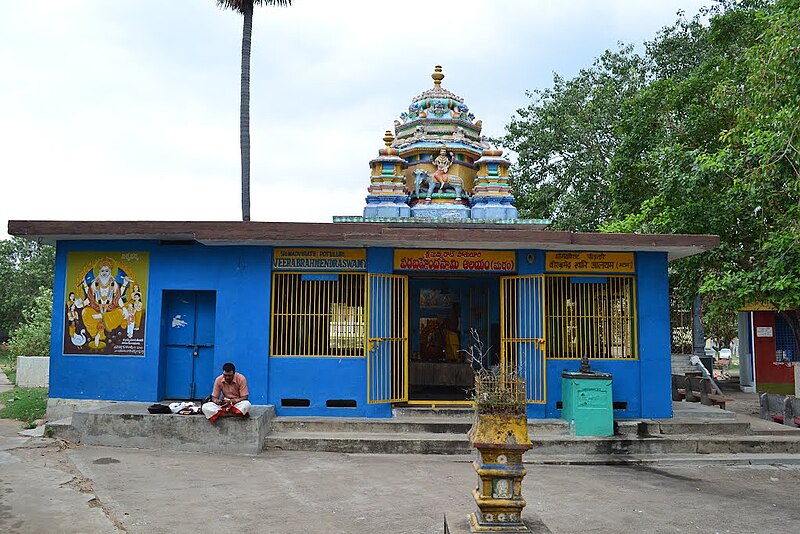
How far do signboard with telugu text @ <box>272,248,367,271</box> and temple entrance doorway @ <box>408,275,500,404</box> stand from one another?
3.92 meters

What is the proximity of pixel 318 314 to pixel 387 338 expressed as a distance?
3.94 feet

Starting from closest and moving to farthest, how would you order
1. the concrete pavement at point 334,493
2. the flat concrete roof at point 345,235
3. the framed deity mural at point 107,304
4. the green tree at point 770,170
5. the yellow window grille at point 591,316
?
the concrete pavement at point 334,493 → the green tree at point 770,170 → the flat concrete roof at point 345,235 → the framed deity mural at point 107,304 → the yellow window grille at point 591,316

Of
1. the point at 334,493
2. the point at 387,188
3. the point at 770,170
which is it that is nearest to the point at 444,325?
the point at 387,188

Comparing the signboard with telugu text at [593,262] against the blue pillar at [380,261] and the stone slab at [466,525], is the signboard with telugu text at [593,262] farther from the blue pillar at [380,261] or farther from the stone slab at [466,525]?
the stone slab at [466,525]

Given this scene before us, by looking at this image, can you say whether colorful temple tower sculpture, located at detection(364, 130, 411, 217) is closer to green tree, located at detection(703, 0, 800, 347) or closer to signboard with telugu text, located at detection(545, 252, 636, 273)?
signboard with telugu text, located at detection(545, 252, 636, 273)

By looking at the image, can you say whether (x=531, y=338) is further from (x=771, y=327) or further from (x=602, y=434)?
(x=771, y=327)

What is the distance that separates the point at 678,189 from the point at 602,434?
23.5ft

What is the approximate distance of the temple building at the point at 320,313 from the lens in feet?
32.7

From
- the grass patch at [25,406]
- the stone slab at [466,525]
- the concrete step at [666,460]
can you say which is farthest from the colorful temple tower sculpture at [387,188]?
the stone slab at [466,525]

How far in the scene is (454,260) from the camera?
34.0ft

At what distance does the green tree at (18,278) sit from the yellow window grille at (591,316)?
101 feet

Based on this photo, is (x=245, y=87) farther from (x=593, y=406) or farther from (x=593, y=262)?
(x=593, y=406)

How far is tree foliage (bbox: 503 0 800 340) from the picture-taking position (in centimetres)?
1008

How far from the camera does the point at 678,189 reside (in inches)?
552
